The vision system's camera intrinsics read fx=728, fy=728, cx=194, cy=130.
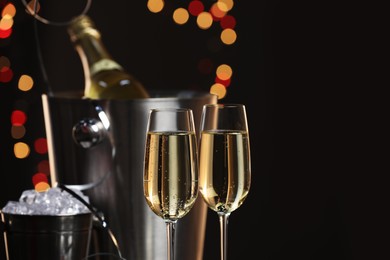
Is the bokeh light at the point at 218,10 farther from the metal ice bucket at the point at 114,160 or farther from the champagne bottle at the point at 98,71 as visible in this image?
the metal ice bucket at the point at 114,160

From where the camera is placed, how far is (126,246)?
51.1 inches

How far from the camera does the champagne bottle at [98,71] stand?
1.54m

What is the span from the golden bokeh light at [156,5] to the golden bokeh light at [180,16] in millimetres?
46

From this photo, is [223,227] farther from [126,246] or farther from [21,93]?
[21,93]

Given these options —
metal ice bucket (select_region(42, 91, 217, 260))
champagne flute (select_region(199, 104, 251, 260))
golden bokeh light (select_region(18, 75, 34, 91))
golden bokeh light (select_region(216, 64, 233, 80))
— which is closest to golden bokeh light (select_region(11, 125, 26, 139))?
golden bokeh light (select_region(18, 75, 34, 91))

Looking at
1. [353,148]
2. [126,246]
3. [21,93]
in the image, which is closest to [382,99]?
[353,148]

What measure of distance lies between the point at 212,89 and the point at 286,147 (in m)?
0.29

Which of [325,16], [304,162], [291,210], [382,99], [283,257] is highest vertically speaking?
[325,16]

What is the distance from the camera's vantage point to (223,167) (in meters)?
1.03

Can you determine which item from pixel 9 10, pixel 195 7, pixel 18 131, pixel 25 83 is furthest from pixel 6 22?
pixel 195 7

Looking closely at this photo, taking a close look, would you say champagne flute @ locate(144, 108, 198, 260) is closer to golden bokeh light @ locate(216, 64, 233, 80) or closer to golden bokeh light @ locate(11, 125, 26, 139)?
golden bokeh light @ locate(216, 64, 233, 80)

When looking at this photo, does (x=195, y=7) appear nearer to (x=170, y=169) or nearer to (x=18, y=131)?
(x=18, y=131)

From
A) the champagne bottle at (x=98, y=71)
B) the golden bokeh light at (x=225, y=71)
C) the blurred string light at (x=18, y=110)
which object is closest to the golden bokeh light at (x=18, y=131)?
the blurred string light at (x=18, y=110)

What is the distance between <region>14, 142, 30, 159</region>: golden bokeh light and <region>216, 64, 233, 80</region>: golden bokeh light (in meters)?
0.72
